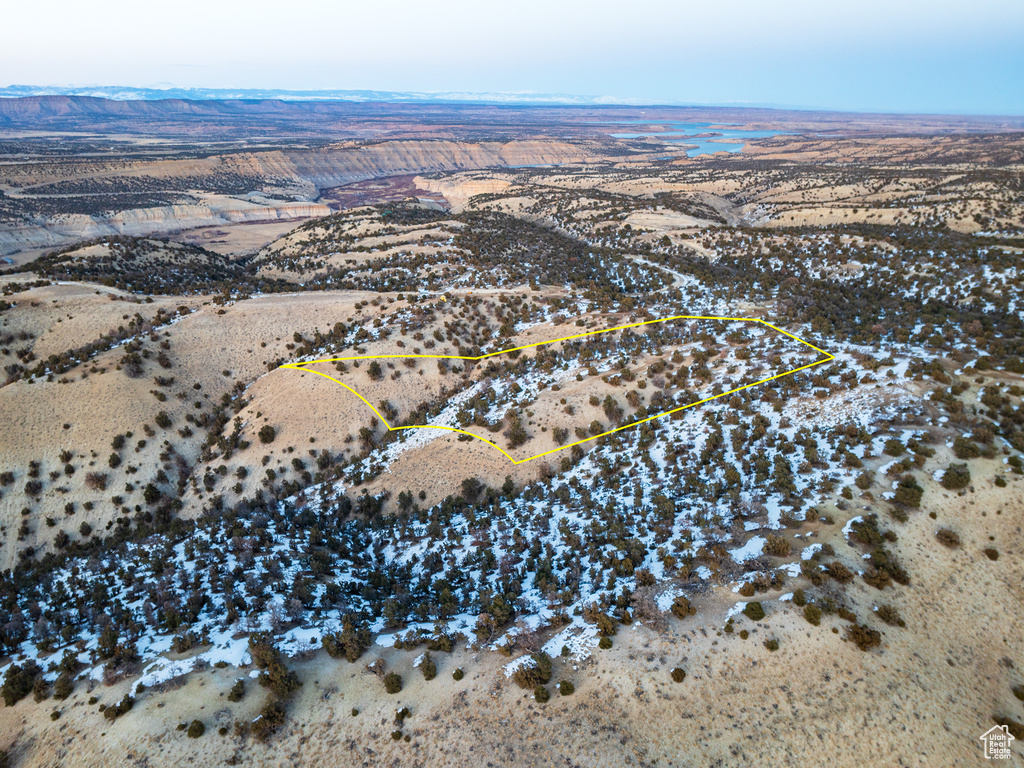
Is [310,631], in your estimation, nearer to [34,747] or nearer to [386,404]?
[34,747]

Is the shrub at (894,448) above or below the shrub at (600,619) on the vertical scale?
above

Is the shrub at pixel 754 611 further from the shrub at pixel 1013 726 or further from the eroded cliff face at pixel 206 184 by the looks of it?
the eroded cliff face at pixel 206 184

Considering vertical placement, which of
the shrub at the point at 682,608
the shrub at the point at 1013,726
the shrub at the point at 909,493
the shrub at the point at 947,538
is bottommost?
the shrub at the point at 1013,726

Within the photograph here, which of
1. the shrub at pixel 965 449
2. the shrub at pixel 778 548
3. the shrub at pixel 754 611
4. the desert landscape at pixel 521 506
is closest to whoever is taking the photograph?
the desert landscape at pixel 521 506

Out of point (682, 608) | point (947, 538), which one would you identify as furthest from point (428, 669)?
point (947, 538)

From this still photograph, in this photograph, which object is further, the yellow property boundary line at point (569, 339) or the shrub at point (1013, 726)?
the yellow property boundary line at point (569, 339)

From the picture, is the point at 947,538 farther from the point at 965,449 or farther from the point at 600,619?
the point at 600,619

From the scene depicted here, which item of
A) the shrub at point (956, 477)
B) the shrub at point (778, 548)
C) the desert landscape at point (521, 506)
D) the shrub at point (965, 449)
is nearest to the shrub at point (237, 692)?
the desert landscape at point (521, 506)
